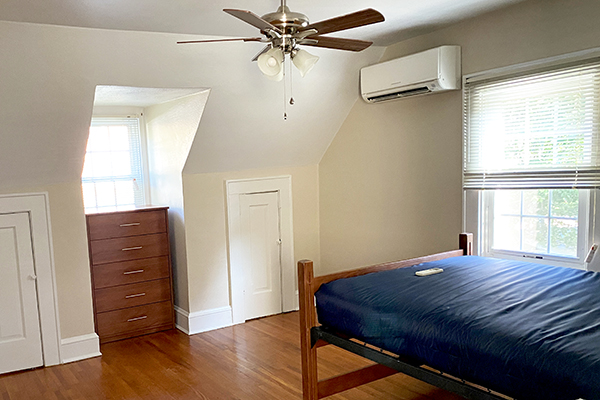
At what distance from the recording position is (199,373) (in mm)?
3426

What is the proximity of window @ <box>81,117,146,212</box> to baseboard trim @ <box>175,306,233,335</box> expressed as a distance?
3.76ft

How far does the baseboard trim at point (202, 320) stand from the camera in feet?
13.9

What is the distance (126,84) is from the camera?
3.33 metres

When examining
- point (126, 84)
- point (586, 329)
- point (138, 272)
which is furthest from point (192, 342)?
point (586, 329)

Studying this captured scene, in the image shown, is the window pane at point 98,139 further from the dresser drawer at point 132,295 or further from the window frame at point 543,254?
the window frame at point 543,254

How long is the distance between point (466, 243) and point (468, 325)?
1402mm

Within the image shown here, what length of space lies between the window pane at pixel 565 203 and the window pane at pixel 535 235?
11cm

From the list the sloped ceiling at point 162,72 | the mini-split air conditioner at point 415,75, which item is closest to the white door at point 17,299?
the sloped ceiling at point 162,72

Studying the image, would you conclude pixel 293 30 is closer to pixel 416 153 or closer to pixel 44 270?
pixel 416 153

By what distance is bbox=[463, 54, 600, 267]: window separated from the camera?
289cm

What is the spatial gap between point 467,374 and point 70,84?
9.25 feet

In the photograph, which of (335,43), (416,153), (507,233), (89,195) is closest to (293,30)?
(335,43)

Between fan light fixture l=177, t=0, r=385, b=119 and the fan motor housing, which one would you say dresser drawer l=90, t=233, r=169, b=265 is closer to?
fan light fixture l=177, t=0, r=385, b=119

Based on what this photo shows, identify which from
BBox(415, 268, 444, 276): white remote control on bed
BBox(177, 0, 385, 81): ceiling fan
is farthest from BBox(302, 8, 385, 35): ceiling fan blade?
BBox(415, 268, 444, 276): white remote control on bed
